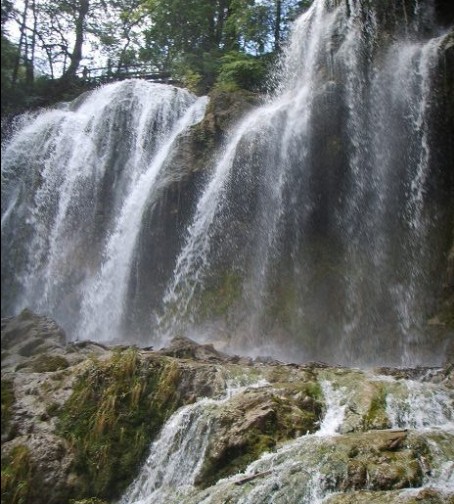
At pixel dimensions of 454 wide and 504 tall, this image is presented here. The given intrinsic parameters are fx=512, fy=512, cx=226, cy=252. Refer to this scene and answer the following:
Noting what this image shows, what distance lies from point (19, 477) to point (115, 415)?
210 cm

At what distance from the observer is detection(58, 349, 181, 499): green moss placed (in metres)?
5.77

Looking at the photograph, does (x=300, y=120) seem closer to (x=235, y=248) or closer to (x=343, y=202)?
(x=343, y=202)

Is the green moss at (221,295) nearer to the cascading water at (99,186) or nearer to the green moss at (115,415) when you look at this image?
the cascading water at (99,186)

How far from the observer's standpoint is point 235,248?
12.1m

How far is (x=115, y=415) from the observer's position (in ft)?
20.5

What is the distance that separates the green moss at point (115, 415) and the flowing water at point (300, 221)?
441 cm

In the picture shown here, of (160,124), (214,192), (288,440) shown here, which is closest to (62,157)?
(160,124)

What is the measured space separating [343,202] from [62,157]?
8.17 metres

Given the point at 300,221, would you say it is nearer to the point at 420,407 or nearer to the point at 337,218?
the point at 337,218

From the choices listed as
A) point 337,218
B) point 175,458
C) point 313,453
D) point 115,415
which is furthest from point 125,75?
point 313,453

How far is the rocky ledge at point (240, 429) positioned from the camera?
477 cm

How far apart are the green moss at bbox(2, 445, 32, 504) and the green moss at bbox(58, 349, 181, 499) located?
1072mm

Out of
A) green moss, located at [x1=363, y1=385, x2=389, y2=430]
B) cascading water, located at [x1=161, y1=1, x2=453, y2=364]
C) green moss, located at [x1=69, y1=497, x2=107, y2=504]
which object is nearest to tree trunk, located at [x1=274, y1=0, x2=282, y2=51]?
cascading water, located at [x1=161, y1=1, x2=453, y2=364]

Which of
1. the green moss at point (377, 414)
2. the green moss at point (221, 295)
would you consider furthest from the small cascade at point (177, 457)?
the green moss at point (221, 295)
